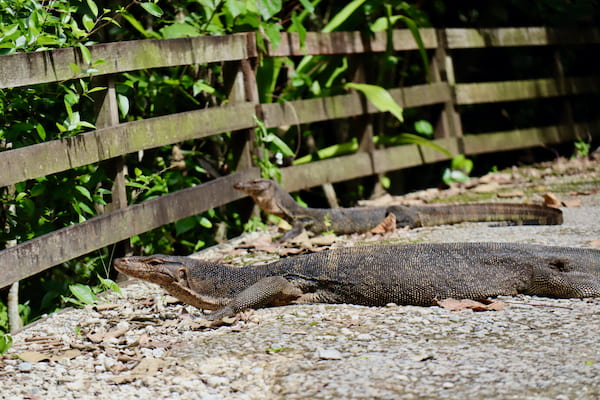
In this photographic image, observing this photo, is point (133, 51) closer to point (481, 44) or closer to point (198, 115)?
point (198, 115)

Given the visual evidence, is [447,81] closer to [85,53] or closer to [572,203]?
[572,203]

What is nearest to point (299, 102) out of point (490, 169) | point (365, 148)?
point (365, 148)

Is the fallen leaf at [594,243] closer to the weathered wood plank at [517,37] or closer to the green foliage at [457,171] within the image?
the green foliage at [457,171]

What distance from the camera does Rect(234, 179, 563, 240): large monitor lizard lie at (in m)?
7.55

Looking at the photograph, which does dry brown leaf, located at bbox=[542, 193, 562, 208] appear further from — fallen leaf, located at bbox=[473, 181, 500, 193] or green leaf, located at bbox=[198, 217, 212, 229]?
green leaf, located at bbox=[198, 217, 212, 229]

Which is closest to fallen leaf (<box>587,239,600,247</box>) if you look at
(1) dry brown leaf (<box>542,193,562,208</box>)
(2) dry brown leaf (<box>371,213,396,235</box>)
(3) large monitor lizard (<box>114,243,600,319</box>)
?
(3) large monitor lizard (<box>114,243,600,319</box>)

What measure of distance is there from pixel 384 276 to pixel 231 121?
3.22 metres

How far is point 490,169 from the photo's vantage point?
1192 cm

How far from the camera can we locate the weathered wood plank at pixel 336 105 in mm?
8234

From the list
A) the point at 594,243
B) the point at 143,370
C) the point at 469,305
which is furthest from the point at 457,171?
the point at 143,370

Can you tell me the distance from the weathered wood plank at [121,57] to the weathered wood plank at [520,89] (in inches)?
159

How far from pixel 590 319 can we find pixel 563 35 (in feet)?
28.9

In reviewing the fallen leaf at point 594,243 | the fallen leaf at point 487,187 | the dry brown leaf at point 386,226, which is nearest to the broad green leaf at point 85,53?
the dry brown leaf at point 386,226

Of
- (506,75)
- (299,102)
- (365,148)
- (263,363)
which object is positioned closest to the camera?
(263,363)
